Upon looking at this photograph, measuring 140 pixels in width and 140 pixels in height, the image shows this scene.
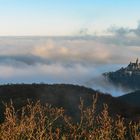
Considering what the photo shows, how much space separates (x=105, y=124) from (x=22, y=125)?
1.96m

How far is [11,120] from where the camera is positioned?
447 inches

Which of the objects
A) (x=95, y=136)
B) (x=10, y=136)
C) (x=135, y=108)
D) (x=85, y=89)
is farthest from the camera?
(x=85, y=89)

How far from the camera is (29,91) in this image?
51031 mm

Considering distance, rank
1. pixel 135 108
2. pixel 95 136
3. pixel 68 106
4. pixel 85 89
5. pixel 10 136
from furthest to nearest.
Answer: pixel 85 89
pixel 135 108
pixel 68 106
pixel 95 136
pixel 10 136

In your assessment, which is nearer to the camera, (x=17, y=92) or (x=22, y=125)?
(x=22, y=125)

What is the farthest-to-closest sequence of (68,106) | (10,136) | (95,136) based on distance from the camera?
1. (68,106)
2. (95,136)
3. (10,136)

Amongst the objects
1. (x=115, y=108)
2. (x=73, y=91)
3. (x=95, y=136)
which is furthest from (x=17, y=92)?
(x=95, y=136)

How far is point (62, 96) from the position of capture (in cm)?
5025

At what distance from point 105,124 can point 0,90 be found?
40.3 metres

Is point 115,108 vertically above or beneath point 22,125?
beneath

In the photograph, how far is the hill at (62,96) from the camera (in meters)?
47.4

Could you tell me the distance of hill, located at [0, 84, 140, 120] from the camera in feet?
156

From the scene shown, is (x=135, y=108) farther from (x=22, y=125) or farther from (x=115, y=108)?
(x=22, y=125)

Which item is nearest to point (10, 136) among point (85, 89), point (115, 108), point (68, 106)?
point (68, 106)
